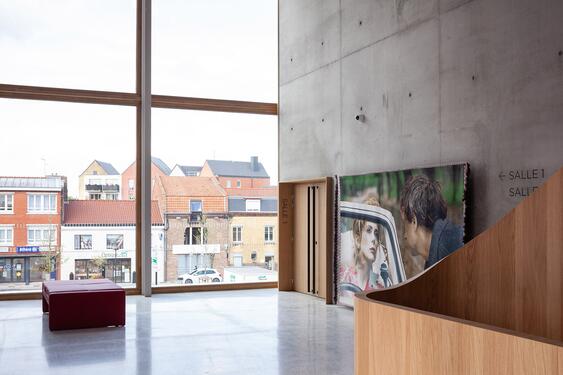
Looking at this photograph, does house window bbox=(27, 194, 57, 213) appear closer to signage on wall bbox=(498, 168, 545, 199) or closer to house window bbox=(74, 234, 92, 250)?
house window bbox=(74, 234, 92, 250)

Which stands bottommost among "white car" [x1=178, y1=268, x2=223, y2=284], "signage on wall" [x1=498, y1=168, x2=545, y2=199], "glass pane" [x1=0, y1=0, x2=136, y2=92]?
"white car" [x1=178, y1=268, x2=223, y2=284]

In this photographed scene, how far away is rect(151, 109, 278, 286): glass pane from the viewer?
11.2 metres

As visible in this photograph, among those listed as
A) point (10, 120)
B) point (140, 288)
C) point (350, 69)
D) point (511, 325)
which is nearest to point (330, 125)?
point (350, 69)

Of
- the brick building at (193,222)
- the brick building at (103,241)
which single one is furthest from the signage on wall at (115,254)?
the brick building at (193,222)

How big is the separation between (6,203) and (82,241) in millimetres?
1344

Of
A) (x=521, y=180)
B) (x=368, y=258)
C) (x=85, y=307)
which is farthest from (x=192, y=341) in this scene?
(x=521, y=180)

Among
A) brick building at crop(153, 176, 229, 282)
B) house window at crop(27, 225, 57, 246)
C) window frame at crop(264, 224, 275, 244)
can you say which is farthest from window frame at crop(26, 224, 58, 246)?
window frame at crop(264, 224, 275, 244)

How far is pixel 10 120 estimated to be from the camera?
10.4 meters

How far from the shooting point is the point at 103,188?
10867 mm

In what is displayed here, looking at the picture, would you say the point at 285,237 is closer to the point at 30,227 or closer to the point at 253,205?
the point at 253,205

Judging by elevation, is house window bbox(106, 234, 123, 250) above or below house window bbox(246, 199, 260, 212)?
below

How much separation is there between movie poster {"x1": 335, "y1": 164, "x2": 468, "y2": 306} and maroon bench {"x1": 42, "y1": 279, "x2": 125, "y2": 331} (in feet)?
10.7

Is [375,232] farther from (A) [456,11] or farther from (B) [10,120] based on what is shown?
(B) [10,120]

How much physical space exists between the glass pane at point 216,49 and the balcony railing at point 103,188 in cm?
180
